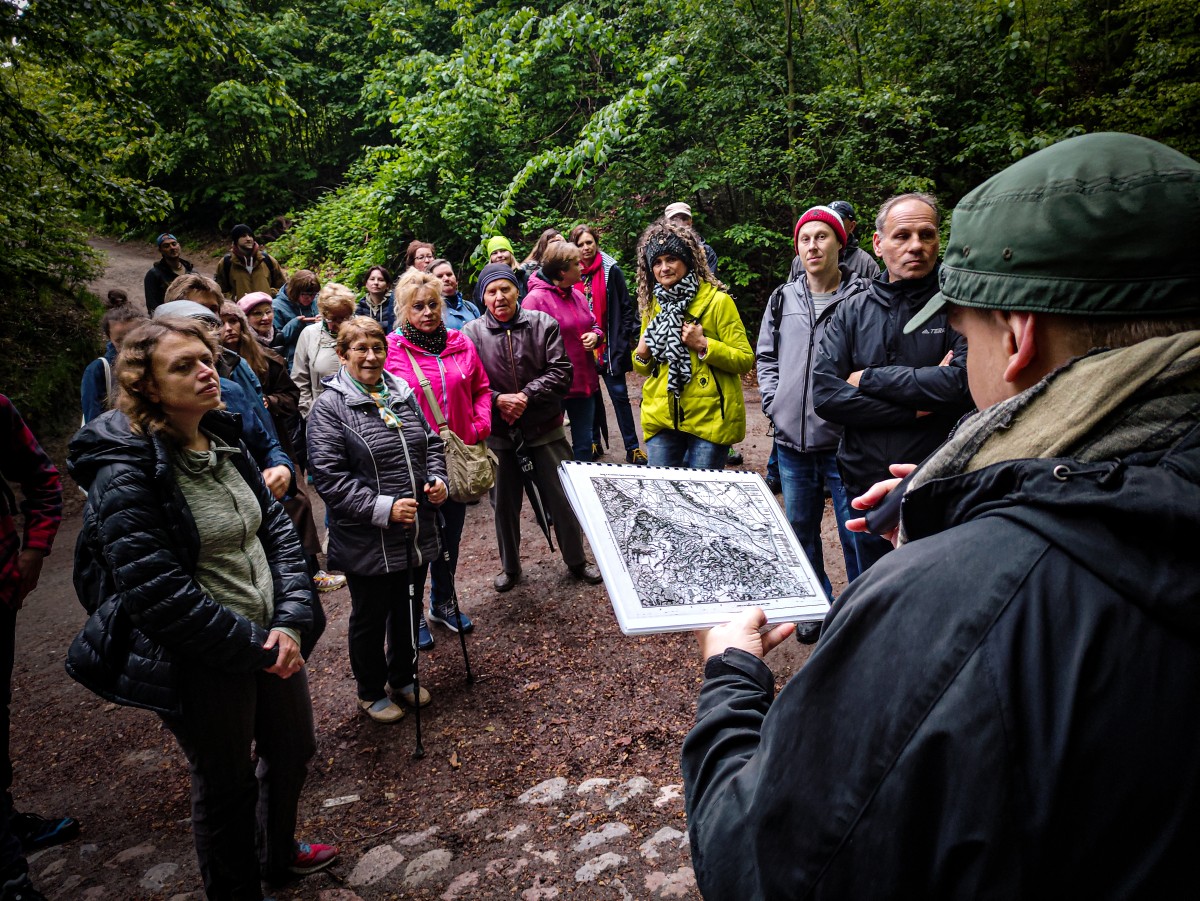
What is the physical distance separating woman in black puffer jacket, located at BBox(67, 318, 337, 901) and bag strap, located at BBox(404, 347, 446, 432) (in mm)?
1777

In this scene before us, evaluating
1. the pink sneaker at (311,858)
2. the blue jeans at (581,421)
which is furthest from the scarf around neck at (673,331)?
the pink sneaker at (311,858)

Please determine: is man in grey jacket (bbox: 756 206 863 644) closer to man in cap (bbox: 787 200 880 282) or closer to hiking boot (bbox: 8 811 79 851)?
man in cap (bbox: 787 200 880 282)

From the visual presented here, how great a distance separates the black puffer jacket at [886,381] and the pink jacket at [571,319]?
3.09 m

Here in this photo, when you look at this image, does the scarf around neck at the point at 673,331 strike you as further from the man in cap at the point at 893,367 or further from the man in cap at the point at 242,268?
the man in cap at the point at 242,268

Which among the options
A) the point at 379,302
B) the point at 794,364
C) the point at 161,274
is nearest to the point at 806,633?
the point at 794,364

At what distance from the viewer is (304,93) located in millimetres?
19031

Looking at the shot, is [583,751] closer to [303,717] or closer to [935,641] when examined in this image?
[303,717]

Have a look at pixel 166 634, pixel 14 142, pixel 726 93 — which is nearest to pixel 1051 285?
pixel 166 634

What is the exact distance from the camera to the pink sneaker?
9.74 feet

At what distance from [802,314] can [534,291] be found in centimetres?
291

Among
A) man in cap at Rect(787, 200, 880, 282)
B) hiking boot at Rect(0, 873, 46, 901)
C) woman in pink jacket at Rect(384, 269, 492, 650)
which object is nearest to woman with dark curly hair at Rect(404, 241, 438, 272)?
woman in pink jacket at Rect(384, 269, 492, 650)

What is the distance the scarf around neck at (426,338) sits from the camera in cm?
464

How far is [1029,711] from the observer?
77 centimetres

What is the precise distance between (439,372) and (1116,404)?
4183 millimetres
